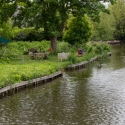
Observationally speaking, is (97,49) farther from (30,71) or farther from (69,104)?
(69,104)

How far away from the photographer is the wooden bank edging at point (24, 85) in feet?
64.6

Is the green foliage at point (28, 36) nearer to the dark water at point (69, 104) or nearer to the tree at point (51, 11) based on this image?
the tree at point (51, 11)

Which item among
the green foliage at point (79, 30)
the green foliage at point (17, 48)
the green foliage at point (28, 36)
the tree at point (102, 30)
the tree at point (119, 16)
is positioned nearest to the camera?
the green foliage at point (17, 48)

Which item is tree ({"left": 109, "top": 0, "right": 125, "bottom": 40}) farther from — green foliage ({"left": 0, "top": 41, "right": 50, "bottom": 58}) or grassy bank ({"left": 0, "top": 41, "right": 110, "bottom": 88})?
grassy bank ({"left": 0, "top": 41, "right": 110, "bottom": 88})

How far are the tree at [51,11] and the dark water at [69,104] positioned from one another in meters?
13.8

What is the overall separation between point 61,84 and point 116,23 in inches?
2919

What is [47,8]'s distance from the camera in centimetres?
3944

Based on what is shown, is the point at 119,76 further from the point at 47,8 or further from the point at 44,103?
the point at 47,8

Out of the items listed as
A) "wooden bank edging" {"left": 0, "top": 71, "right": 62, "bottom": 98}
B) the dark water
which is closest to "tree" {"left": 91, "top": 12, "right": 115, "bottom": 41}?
"wooden bank edging" {"left": 0, "top": 71, "right": 62, "bottom": 98}

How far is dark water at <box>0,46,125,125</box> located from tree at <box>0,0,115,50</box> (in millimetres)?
13767

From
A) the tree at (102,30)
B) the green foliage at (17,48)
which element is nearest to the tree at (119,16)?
the tree at (102,30)

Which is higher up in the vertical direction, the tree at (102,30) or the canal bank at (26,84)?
the tree at (102,30)

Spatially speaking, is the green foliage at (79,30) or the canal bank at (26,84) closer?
the canal bank at (26,84)

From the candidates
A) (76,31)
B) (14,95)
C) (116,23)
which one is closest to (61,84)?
(14,95)
